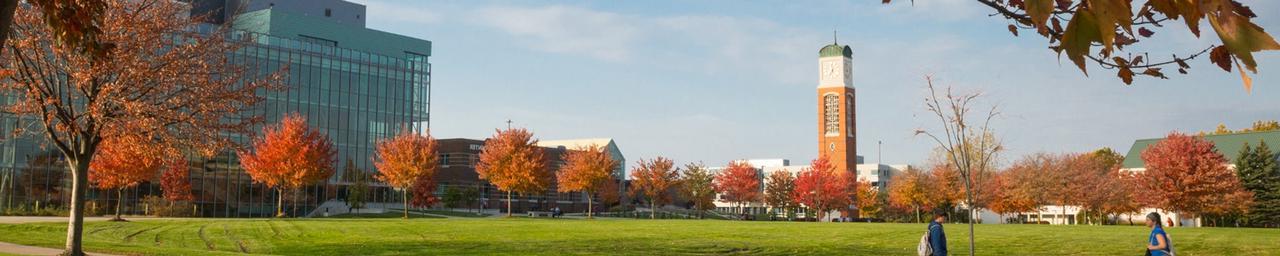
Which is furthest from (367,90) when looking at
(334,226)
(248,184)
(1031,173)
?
(1031,173)

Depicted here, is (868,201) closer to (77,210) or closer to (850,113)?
(850,113)

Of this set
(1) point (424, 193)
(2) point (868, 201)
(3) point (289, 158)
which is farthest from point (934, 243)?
(2) point (868, 201)

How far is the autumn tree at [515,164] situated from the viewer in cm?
6103

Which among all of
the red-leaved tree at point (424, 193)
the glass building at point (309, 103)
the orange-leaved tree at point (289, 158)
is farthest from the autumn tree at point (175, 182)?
the red-leaved tree at point (424, 193)

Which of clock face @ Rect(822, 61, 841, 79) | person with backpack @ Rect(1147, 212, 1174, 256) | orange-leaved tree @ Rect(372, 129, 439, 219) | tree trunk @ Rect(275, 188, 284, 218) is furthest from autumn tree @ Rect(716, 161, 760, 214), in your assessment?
person with backpack @ Rect(1147, 212, 1174, 256)

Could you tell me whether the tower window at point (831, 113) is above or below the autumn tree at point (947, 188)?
above

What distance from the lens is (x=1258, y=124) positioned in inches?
4299

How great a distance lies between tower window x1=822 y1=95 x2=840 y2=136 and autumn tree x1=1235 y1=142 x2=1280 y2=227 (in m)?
52.0

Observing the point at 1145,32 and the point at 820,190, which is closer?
the point at 1145,32

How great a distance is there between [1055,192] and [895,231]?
107ft

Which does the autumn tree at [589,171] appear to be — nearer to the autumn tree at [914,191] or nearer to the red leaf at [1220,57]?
the autumn tree at [914,191]

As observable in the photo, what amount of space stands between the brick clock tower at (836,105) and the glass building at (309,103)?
5218cm

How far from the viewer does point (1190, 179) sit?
61.6m

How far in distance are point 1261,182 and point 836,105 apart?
183 feet
